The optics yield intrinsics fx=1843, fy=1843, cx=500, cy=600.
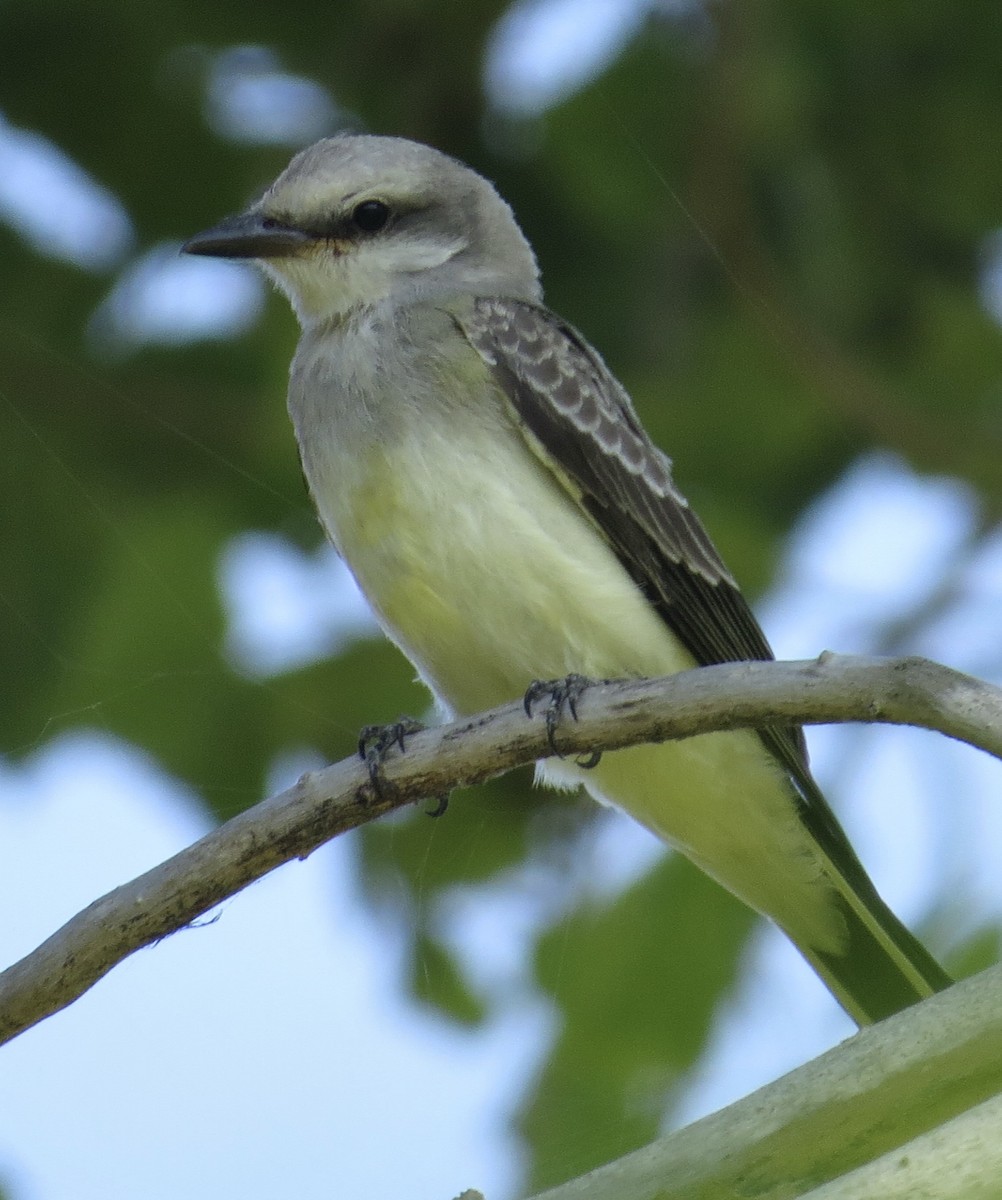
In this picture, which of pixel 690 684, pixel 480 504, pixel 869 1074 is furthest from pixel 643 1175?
pixel 480 504

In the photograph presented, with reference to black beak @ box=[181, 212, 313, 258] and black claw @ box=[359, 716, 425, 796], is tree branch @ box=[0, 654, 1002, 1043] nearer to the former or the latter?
black claw @ box=[359, 716, 425, 796]

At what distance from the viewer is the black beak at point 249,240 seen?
12.9ft

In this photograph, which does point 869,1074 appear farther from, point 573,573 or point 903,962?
point 573,573

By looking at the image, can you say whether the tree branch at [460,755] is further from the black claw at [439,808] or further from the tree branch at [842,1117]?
the black claw at [439,808]

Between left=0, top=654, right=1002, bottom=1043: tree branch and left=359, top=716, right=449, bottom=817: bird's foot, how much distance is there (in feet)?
0.04

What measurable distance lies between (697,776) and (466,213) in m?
1.46

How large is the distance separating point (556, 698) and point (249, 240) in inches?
64.9

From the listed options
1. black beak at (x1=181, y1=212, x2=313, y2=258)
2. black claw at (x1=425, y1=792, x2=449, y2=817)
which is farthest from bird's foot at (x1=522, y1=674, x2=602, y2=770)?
black beak at (x1=181, y1=212, x2=313, y2=258)

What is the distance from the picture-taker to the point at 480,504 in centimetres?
346

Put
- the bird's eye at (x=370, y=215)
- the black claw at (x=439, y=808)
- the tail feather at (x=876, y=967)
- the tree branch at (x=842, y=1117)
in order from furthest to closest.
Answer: the bird's eye at (x=370, y=215) < the black claw at (x=439, y=808) < the tail feather at (x=876, y=967) < the tree branch at (x=842, y=1117)

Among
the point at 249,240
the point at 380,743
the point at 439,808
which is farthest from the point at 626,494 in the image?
the point at 380,743

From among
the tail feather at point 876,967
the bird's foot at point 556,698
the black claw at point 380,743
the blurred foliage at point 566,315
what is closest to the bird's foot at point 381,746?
the black claw at point 380,743

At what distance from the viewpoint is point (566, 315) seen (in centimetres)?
492

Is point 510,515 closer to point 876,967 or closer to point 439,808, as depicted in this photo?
point 439,808
